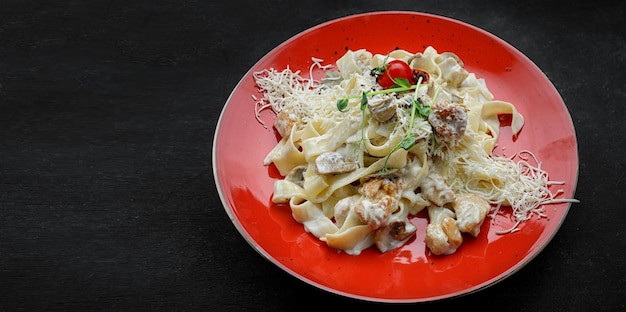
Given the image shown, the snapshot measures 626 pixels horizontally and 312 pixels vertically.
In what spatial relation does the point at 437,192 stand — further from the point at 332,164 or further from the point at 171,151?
the point at 171,151

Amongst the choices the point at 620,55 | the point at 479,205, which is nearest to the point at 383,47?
the point at 479,205

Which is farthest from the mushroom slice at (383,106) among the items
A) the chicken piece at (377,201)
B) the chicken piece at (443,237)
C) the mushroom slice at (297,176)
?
the chicken piece at (443,237)

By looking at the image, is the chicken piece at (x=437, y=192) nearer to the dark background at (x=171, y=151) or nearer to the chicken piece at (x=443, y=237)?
the chicken piece at (x=443, y=237)

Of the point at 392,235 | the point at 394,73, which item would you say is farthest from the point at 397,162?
the point at 394,73

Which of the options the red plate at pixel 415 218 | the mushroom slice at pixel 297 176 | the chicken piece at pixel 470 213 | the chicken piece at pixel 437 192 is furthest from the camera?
the mushroom slice at pixel 297 176

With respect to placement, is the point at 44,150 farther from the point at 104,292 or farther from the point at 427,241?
A: the point at 427,241
